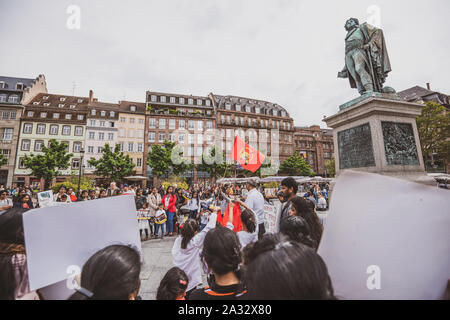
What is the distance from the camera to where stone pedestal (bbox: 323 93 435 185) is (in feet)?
13.8

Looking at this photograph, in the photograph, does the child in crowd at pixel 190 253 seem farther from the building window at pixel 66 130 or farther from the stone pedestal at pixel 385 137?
the building window at pixel 66 130

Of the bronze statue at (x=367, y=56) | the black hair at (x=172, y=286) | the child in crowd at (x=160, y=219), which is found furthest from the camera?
the child in crowd at (x=160, y=219)

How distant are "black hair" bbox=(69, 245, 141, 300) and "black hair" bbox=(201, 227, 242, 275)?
60 centimetres

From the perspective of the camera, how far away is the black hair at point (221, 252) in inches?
56.8

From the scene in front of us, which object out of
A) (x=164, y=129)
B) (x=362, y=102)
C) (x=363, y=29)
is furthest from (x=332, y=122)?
(x=164, y=129)

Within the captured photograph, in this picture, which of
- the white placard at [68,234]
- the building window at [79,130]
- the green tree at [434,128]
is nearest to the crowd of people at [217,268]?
the white placard at [68,234]

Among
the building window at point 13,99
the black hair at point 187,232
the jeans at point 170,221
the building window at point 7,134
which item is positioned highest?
the building window at point 13,99

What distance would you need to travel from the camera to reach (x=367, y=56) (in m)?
5.21

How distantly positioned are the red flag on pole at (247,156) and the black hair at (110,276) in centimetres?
937

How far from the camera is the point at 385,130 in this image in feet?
14.3

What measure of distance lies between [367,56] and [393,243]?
6071 mm

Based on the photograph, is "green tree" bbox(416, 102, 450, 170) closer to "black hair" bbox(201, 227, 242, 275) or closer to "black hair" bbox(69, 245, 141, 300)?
"black hair" bbox(201, 227, 242, 275)

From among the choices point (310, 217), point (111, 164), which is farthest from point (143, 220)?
point (111, 164)
